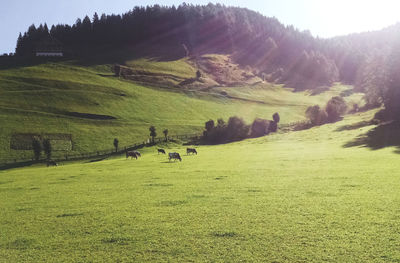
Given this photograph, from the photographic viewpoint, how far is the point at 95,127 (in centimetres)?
9919

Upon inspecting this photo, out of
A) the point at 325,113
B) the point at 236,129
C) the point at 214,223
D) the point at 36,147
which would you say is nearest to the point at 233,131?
the point at 236,129

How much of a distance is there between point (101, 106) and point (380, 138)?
9720 cm

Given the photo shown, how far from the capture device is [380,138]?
178ft

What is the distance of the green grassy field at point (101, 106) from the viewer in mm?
93125

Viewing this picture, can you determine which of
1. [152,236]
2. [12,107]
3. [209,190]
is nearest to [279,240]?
[152,236]

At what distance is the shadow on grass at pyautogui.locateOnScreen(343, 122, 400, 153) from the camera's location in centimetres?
4897

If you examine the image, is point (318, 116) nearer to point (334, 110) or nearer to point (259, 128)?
point (334, 110)

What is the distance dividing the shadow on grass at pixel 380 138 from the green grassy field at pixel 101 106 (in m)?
60.6

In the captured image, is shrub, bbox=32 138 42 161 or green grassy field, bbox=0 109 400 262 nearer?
green grassy field, bbox=0 109 400 262

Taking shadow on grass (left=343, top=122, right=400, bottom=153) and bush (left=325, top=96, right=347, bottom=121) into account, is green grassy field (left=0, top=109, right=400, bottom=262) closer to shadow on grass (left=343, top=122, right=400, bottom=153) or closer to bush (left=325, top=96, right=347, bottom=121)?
shadow on grass (left=343, top=122, right=400, bottom=153)

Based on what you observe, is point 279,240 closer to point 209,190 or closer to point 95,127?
point 209,190

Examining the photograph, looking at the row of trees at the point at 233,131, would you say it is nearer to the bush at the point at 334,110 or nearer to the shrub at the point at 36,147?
the bush at the point at 334,110

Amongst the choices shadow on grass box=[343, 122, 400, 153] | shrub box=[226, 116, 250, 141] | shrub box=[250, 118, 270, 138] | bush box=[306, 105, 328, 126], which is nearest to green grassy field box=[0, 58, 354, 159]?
shrub box=[226, 116, 250, 141]

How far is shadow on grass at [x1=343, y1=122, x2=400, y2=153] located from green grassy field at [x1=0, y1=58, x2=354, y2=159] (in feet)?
199
